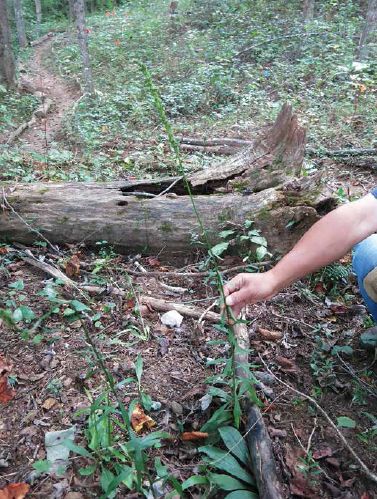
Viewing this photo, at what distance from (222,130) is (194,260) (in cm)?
485

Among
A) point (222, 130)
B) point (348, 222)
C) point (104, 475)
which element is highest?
point (348, 222)

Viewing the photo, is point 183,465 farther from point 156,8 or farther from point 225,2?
point 156,8

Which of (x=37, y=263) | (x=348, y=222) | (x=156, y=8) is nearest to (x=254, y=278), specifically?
(x=348, y=222)

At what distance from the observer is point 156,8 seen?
19.2 m

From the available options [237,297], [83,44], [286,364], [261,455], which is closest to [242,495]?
[261,455]

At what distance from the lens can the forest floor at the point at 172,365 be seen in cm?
199

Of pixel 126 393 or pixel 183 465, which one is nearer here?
pixel 183 465

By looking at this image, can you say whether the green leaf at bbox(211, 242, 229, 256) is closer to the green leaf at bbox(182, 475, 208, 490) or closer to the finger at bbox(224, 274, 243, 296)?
the finger at bbox(224, 274, 243, 296)

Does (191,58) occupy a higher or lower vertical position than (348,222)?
lower

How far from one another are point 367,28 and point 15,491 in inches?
434

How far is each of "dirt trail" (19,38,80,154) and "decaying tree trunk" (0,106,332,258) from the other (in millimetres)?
2986

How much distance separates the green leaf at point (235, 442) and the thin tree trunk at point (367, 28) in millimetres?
10304

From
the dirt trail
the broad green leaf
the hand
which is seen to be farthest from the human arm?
the dirt trail

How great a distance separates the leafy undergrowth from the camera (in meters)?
1.89
